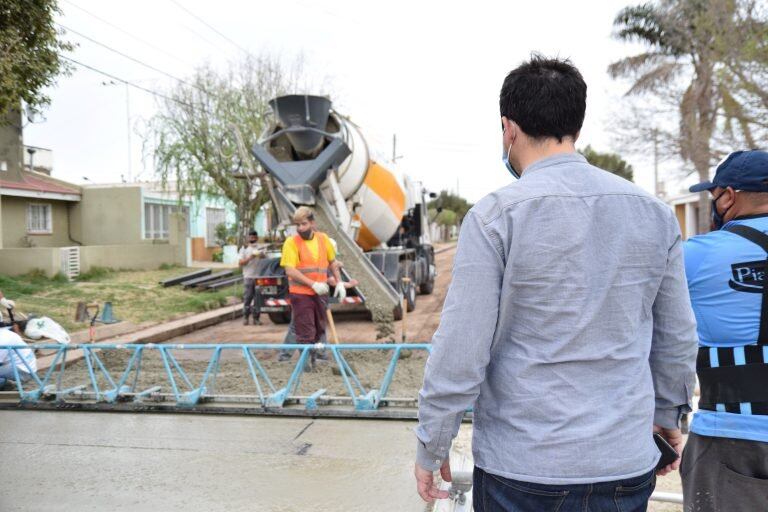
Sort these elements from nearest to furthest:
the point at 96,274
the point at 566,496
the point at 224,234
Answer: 1. the point at 566,496
2. the point at 96,274
3. the point at 224,234

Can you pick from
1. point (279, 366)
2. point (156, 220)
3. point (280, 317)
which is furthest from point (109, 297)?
point (156, 220)

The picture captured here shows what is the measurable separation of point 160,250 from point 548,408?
2301 cm

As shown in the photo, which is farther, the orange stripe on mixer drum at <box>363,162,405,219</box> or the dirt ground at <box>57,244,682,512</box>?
the orange stripe on mixer drum at <box>363,162,405,219</box>

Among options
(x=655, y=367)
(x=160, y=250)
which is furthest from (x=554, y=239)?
(x=160, y=250)

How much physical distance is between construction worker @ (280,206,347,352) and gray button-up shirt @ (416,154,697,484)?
199 inches

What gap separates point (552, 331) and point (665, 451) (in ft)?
2.18

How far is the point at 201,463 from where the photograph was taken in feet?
13.2

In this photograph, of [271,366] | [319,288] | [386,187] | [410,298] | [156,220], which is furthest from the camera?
[156,220]

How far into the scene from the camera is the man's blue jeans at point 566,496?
62.1 inches

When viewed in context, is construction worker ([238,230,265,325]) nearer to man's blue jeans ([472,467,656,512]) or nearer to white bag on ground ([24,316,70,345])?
white bag on ground ([24,316,70,345])

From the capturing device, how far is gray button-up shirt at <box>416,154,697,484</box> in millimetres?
1576

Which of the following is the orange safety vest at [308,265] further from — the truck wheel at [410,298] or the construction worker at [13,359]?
the truck wheel at [410,298]

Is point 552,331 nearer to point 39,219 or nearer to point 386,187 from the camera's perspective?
point 386,187

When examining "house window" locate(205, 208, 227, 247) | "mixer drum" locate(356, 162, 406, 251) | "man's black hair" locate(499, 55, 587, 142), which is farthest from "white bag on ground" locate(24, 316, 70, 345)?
"house window" locate(205, 208, 227, 247)
